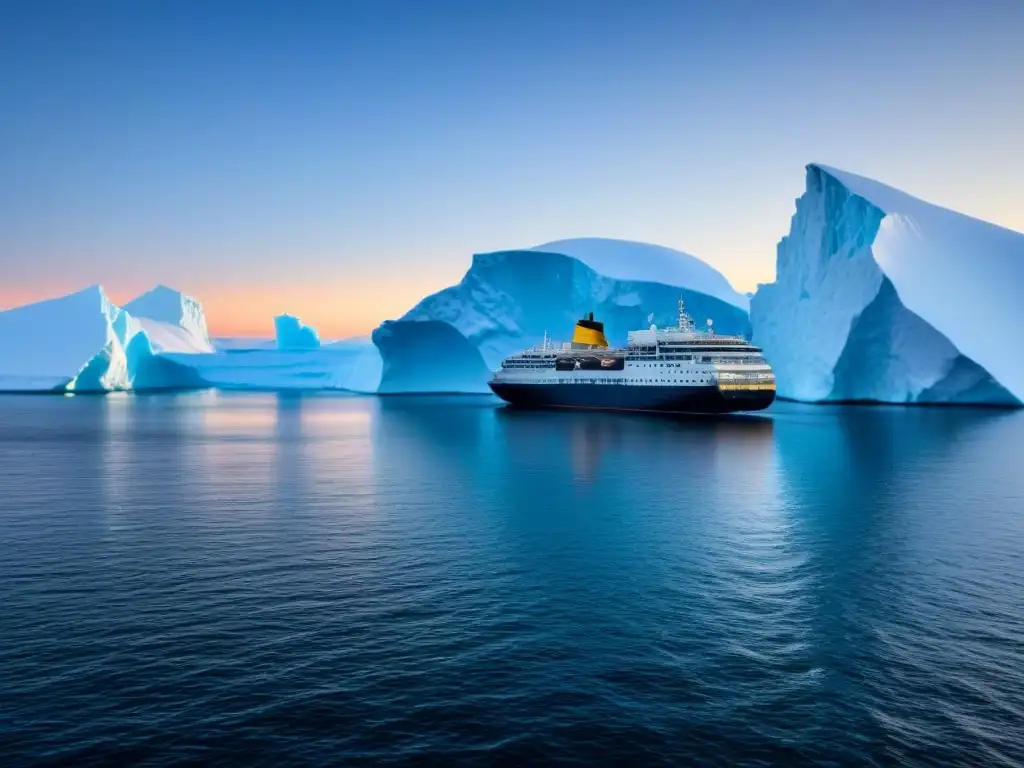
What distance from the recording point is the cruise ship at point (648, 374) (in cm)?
4919

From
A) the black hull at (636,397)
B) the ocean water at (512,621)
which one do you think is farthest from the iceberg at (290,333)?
the ocean water at (512,621)

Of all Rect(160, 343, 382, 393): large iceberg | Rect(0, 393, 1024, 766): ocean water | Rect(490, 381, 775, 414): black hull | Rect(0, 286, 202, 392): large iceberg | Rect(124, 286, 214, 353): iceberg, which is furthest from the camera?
Rect(124, 286, 214, 353): iceberg

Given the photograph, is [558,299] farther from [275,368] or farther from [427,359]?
[275,368]

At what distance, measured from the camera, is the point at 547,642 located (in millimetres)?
9188

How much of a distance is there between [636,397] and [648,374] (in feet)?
5.86

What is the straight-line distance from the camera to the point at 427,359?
86438 mm

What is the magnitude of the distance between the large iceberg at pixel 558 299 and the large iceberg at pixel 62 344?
2739cm

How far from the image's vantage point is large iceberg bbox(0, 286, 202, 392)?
263ft

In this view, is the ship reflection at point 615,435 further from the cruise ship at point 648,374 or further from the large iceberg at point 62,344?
the large iceberg at point 62,344

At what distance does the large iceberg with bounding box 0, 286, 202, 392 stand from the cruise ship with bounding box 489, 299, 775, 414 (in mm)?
41893

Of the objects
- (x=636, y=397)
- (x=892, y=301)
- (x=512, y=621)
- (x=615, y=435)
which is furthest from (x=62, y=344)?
(x=512, y=621)

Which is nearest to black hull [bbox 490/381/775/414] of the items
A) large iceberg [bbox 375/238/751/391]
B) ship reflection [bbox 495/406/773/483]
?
ship reflection [bbox 495/406/773/483]

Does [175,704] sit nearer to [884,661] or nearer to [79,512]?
[884,661]

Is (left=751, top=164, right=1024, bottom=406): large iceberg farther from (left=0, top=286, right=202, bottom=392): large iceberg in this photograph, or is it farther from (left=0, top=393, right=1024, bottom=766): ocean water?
(left=0, top=286, right=202, bottom=392): large iceberg
